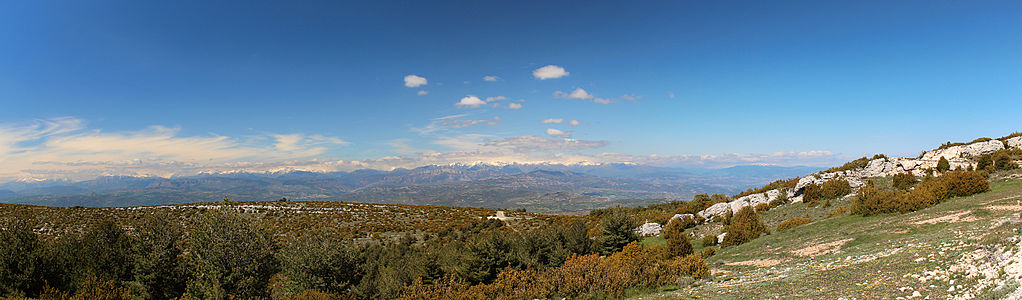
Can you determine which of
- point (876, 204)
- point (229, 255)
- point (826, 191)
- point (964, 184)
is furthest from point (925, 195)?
point (229, 255)

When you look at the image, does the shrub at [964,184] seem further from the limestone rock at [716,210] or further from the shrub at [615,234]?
the shrub at [615,234]

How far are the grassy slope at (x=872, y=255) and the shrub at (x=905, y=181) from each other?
4881 mm

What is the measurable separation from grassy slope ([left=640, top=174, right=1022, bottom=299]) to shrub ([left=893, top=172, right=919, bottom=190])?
488 cm

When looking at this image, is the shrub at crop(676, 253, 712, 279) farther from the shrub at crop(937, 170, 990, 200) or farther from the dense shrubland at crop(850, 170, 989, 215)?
the shrub at crop(937, 170, 990, 200)

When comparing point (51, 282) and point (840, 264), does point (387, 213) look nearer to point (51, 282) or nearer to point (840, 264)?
point (51, 282)

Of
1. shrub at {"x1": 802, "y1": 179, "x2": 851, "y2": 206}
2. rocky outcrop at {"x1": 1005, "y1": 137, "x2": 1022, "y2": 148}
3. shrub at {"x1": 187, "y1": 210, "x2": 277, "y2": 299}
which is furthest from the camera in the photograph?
shrub at {"x1": 802, "y1": 179, "x2": 851, "y2": 206}

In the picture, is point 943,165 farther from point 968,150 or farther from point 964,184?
point 964,184

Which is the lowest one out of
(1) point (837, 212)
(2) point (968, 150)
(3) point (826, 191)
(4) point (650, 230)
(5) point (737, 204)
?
(4) point (650, 230)

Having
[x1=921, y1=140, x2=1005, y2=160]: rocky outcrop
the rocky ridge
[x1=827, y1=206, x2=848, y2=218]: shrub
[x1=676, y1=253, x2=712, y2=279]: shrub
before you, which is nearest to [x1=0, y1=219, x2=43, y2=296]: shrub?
[x1=676, y1=253, x2=712, y2=279]: shrub

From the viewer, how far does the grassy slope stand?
9.49 m

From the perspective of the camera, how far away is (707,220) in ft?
122

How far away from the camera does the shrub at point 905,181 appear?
28.8 metres

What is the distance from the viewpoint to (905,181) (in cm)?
2902

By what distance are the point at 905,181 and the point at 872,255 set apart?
24246 mm
